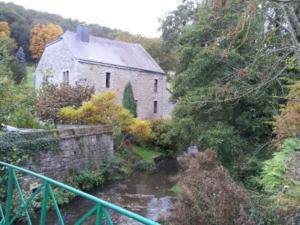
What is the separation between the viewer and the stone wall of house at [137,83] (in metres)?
22.2

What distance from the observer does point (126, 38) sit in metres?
37.8

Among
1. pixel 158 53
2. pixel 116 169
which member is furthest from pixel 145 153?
pixel 158 53

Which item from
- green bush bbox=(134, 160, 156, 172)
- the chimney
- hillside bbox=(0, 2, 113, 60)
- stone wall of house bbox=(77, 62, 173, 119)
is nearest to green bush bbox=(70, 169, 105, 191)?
green bush bbox=(134, 160, 156, 172)

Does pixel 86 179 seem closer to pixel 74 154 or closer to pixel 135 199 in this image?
pixel 74 154

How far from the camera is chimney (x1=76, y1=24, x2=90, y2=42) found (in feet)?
76.1

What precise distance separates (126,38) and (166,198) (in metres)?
29.5

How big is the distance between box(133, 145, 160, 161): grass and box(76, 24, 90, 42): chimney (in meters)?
9.74

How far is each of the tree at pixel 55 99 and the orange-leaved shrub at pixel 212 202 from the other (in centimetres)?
1011

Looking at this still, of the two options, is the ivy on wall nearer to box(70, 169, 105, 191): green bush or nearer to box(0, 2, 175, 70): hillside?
box(70, 169, 105, 191): green bush

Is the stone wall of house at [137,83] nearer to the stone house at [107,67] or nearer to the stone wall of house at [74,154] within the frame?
the stone house at [107,67]

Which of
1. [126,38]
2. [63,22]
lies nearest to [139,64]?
[126,38]

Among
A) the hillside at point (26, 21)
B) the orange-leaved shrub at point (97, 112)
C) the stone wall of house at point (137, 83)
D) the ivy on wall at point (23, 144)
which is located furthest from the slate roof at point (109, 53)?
the hillside at point (26, 21)

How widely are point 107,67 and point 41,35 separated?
22.9 meters

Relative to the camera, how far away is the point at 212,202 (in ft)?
17.8
